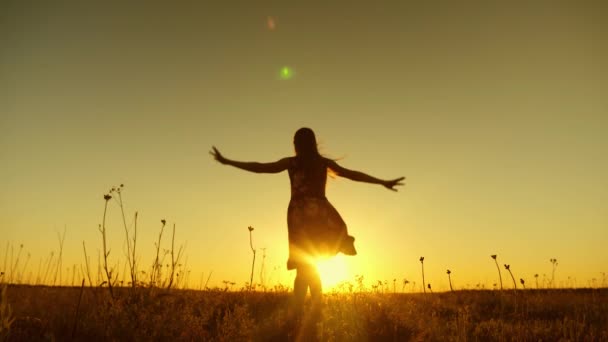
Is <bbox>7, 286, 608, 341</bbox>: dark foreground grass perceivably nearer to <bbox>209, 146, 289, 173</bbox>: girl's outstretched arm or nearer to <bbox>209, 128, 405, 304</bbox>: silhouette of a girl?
<bbox>209, 128, 405, 304</bbox>: silhouette of a girl

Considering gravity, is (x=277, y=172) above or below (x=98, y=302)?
above

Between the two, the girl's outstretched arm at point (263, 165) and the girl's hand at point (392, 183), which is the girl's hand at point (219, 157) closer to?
the girl's outstretched arm at point (263, 165)

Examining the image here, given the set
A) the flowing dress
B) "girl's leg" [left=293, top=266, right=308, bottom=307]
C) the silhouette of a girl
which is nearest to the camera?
"girl's leg" [left=293, top=266, right=308, bottom=307]

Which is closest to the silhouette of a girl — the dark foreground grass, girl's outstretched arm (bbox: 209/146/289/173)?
girl's outstretched arm (bbox: 209/146/289/173)

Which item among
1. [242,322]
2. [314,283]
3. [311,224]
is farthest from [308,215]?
[242,322]

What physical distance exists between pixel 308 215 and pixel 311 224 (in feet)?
0.42

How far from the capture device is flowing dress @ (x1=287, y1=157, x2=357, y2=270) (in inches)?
263

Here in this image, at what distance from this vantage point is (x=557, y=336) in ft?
18.5

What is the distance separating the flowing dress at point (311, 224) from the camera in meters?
6.68

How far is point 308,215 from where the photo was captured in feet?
22.0

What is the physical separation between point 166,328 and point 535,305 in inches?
257

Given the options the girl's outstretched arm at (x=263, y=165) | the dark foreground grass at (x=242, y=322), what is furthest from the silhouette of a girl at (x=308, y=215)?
the dark foreground grass at (x=242, y=322)

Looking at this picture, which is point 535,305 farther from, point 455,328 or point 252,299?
point 252,299

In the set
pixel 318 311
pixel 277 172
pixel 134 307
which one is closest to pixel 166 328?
pixel 134 307
